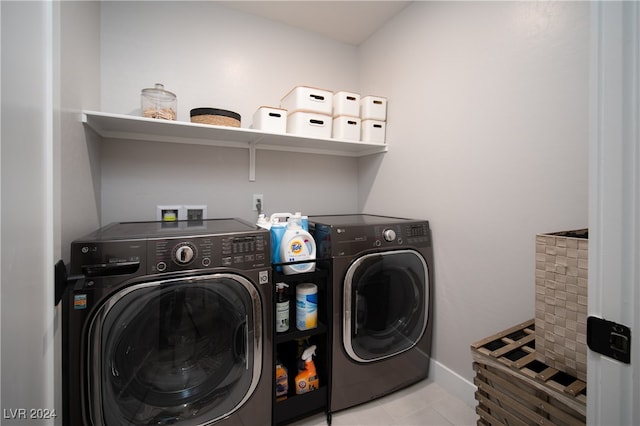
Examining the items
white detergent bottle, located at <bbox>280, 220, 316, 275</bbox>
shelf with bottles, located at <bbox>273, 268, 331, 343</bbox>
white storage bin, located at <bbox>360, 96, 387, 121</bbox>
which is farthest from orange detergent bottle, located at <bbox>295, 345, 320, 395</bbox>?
white storage bin, located at <bbox>360, 96, 387, 121</bbox>

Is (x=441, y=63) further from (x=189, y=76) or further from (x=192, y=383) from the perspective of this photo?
(x=192, y=383)

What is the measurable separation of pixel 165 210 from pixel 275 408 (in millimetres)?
1332

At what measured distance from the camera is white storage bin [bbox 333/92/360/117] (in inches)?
77.0

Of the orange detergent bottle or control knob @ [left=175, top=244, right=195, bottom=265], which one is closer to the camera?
control knob @ [left=175, top=244, right=195, bottom=265]

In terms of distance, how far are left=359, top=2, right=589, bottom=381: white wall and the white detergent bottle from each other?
2.81 ft

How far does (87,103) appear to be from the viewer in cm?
135

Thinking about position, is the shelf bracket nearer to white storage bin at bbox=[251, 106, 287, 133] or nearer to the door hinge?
white storage bin at bbox=[251, 106, 287, 133]

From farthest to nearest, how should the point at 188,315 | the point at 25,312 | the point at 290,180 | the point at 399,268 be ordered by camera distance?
the point at 290,180 → the point at 399,268 → the point at 188,315 → the point at 25,312

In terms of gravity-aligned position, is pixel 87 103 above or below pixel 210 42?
below

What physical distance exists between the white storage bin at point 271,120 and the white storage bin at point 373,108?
635 millimetres

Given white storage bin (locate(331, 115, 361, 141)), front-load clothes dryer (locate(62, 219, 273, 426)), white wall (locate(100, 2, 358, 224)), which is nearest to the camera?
front-load clothes dryer (locate(62, 219, 273, 426))

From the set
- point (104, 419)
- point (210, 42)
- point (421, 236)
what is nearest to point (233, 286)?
point (104, 419)

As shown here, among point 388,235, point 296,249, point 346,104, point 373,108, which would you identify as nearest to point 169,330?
point 296,249

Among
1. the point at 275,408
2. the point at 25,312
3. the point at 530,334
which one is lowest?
the point at 275,408
